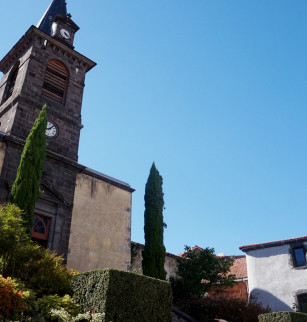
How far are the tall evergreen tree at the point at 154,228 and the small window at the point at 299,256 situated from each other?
335 inches

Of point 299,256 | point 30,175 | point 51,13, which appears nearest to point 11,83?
point 51,13

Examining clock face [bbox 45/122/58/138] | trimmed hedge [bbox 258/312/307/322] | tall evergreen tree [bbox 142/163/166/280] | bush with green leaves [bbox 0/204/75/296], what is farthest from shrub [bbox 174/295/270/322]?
clock face [bbox 45/122/58/138]

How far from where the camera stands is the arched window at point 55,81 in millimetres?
17141

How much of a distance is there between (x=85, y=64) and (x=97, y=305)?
13.9 m

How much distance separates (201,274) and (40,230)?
848cm

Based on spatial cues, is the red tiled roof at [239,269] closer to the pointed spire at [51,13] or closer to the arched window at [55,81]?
the arched window at [55,81]

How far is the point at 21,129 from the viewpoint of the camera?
15148 mm

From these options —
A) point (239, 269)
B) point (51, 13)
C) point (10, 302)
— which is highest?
point (51, 13)

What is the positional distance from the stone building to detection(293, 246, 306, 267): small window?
9.55 metres

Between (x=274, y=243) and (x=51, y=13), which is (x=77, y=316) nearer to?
(x=274, y=243)

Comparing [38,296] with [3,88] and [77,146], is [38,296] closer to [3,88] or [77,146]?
[77,146]

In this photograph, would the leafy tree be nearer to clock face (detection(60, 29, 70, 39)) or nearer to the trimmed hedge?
the trimmed hedge

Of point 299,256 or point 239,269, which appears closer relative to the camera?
point 299,256

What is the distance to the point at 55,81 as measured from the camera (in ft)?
57.8
